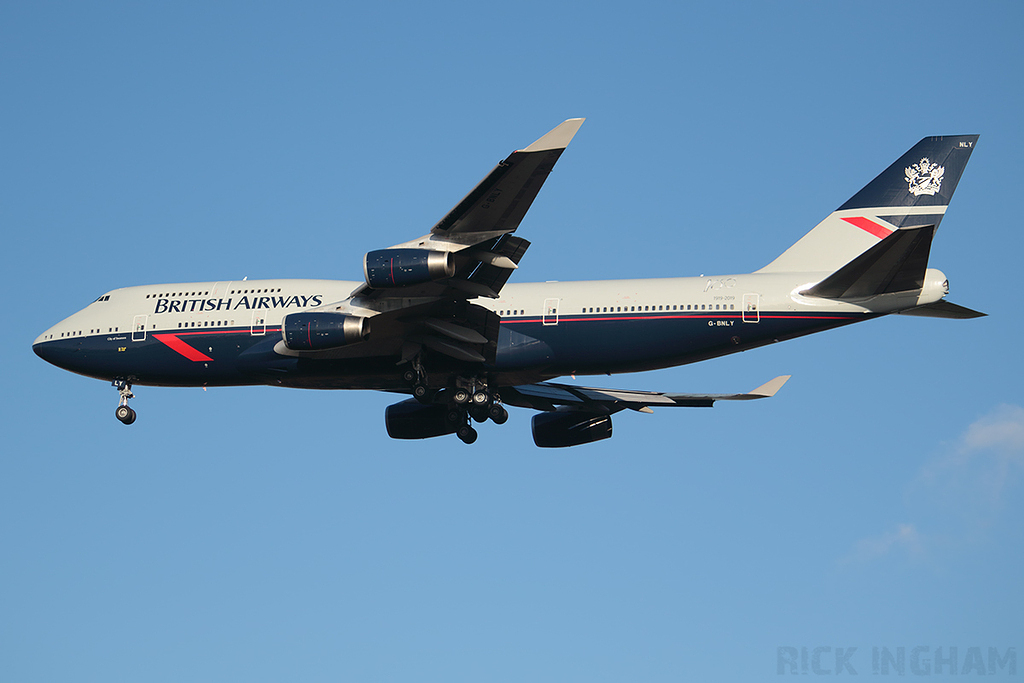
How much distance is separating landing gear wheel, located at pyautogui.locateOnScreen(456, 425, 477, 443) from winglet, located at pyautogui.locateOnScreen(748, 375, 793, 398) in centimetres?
798

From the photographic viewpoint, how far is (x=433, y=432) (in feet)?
111

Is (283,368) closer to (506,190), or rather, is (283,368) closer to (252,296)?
(252,296)

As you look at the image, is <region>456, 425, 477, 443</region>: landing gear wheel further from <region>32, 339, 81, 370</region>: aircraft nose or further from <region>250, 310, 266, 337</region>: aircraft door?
<region>32, 339, 81, 370</region>: aircraft nose

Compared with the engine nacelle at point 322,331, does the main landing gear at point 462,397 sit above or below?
below

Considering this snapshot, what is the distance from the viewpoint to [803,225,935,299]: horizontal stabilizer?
2531cm

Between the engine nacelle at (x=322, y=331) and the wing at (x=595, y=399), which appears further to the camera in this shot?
the wing at (x=595, y=399)

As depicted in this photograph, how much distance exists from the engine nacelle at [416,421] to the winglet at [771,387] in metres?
8.91

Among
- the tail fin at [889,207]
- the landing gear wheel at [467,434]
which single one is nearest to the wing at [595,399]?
the landing gear wheel at [467,434]

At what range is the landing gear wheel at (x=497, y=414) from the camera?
30.1 meters

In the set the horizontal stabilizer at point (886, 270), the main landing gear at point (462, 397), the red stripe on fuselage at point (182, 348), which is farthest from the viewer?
the red stripe on fuselage at point (182, 348)

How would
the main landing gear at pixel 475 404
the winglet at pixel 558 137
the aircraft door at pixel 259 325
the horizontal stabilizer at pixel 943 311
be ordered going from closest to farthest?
the winglet at pixel 558 137, the horizontal stabilizer at pixel 943 311, the main landing gear at pixel 475 404, the aircraft door at pixel 259 325

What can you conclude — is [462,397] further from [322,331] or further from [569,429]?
[569,429]

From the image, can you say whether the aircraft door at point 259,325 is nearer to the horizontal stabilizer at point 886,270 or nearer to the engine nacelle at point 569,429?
the engine nacelle at point 569,429

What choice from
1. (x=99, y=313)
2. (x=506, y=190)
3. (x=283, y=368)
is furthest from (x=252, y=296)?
(x=506, y=190)
